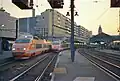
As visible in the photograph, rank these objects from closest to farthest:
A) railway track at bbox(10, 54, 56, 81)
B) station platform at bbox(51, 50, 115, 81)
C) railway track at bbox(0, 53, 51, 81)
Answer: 1. station platform at bbox(51, 50, 115, 81)
2. railway track at bbox(10, 54, 56, 81)
3. railway track at bbox(0, 53, 51, 81)

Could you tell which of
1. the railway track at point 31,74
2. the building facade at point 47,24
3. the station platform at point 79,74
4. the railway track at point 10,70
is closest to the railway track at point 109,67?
the station platform at point 79,74

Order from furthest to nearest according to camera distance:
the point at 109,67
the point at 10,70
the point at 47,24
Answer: the point at 47,24, the point at 109,67, the point at 10,70

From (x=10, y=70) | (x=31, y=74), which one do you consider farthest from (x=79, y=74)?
(x=10, y=70)

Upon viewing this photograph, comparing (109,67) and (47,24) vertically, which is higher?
(47,24)

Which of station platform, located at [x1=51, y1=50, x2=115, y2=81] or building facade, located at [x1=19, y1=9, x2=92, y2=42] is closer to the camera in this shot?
station platform, located at [x1=51, y1=50, x2=115, y2=81]

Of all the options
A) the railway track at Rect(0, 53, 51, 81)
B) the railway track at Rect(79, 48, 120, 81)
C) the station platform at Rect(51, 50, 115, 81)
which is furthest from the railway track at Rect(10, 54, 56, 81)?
the railway track at Rect(79, 48, 120, 81)

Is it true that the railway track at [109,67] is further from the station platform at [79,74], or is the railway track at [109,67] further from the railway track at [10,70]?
the railway track at [10,70]

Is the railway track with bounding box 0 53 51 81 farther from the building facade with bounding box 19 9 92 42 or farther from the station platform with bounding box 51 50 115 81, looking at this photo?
the building facade with bounding box 19 9 92 42

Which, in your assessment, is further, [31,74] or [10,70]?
Answer: [10,70]

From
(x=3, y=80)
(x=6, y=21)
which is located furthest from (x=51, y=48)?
(x=3, y=80)

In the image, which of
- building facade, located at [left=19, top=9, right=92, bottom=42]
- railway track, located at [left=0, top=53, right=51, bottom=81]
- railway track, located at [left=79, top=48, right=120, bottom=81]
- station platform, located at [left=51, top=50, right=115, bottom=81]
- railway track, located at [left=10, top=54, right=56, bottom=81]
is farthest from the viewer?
building facade, located at [left=19, top=9, right=92, bottom=42]

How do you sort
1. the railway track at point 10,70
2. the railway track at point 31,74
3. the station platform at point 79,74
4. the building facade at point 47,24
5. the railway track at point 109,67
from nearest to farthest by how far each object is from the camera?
the station platform at point 79,74, the railway track at point 31,74, the railway track at point 10,70, the railway track at point 109,67, the building facade at point 47,24

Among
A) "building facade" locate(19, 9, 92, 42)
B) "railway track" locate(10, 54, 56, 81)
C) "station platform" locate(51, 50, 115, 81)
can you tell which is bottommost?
"railway track" locate(10, 54, 56, 81)

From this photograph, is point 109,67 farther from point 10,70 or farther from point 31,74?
point 31,74
